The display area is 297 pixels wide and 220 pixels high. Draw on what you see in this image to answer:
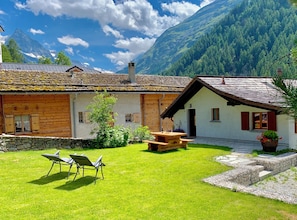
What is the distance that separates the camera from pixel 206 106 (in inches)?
674

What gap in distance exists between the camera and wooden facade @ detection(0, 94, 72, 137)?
54.2 feet

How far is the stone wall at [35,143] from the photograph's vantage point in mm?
12602

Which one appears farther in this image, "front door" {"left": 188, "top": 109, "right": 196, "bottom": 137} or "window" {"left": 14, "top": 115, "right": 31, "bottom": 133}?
"front door" {"left": 188, "top": 109, "right": 196, "bottom": 137}

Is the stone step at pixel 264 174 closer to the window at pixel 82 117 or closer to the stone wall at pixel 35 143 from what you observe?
the stone wall at pixel 35 143

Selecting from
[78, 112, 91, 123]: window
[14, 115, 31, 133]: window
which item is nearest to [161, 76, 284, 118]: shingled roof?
[78, 112, 91, 123]: window

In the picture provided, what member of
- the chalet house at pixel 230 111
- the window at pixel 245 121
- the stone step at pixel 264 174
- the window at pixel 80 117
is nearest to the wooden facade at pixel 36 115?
the window at pixel 80 117

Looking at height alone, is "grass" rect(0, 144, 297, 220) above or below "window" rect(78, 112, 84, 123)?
below

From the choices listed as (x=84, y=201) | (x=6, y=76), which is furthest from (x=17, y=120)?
(x=84, y=201)

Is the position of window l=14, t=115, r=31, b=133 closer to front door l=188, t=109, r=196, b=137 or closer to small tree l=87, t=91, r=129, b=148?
small tree l=87, t=91, r=129, b=148

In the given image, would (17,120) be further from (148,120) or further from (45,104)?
(148,120)

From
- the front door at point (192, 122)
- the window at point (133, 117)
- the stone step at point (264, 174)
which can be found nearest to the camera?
the stone step at point (264, 174)

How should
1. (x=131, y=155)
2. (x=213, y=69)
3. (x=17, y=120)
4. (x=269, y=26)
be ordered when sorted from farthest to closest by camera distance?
(x=269, y=26) → (x=213, y=69) → (x=17, y=120) → (x=131, y=155)

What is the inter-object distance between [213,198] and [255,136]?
9.28 m

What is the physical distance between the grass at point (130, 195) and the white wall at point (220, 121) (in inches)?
224
